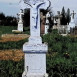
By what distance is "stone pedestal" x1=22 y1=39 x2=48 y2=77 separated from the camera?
8269 millimetres

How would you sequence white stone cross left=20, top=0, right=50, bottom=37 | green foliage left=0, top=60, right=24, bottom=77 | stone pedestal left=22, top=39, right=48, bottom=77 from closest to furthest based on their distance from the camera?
stone pedestal left=22, top=39, right=48, bottom=77 < white stone cross left=20, top=0, right=50, bottom=37 < green foliage left=0, top=60, right=24, bottom=77

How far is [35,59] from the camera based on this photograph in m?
8.34

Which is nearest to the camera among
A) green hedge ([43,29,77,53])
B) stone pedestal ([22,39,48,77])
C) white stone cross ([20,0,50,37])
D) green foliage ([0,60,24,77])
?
stone pedestal ([22,39,48,77])

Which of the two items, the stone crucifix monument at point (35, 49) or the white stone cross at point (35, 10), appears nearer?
the stone crucifix monument at point (35, 49)

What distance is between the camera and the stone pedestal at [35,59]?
8269mm

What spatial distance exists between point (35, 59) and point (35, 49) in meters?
0.26

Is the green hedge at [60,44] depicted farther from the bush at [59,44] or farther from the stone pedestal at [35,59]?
the stone pedestal at [35,59]

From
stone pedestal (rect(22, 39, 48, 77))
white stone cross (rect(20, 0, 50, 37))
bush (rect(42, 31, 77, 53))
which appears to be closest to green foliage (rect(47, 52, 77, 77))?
stone pedestal (rect(22, 39, 48, 77))

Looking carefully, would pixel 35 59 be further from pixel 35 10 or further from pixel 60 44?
pixel 60 44

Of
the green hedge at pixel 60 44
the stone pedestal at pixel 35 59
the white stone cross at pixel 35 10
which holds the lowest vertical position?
the green hedge at pixel 60 44

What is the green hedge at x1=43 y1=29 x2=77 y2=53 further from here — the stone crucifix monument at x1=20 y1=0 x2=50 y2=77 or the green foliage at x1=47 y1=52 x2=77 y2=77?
the stone crucifix monument at x1=20 y1=0 x2=50 y2=77

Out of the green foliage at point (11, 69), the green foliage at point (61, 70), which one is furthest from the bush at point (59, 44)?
the green foliage at point (11, 69)

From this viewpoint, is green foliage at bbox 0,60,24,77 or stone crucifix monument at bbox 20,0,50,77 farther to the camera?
green foliage at bbox 0,60,24,77

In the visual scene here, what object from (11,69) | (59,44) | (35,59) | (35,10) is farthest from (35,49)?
(59,44)
